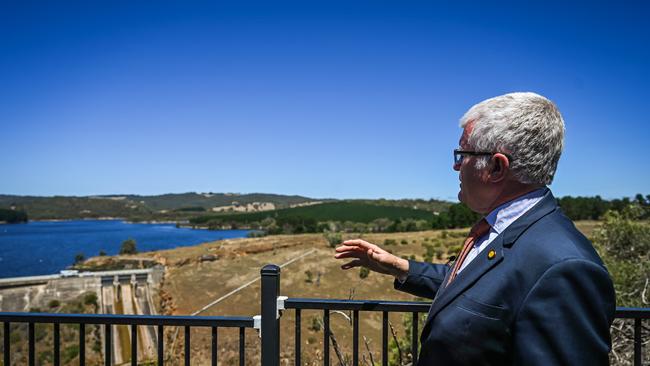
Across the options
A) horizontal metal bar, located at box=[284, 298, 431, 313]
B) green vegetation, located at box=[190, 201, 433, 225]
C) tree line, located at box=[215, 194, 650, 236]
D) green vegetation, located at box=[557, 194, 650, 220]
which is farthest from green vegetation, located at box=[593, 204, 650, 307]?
green vegetation, located at box=[190, 201, 433, 225]

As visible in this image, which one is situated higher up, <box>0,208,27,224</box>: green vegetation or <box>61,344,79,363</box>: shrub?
<box>0,208,27,224</box>: green vegetation

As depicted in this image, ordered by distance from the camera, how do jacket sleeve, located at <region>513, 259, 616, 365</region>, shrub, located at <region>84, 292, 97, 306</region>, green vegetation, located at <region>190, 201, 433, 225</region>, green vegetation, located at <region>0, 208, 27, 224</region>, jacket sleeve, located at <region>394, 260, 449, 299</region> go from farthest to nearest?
green vegetation, located at <region>0, 208, 27, 224</region> → green vegetation, located at <region>190, 201, 433, 225</region> → shrub, located at <region>84, 292, 97, 306</region> → jacket sleeve, located at <region>394, 260, 449, 299</region> → jacket sleeve, located at <region>513, 259, 616, 365</region>

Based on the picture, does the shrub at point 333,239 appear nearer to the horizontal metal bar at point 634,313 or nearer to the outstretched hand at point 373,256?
the horizontal metal bar at point 634,313

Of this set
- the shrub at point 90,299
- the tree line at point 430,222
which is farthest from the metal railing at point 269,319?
the tree line at point 430,222

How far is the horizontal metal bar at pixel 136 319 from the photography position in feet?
7.81

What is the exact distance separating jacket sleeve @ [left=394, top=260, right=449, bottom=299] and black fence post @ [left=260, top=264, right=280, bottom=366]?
2.21 ft

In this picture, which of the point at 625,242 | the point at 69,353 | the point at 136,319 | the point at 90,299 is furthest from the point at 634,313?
the point at 90,299

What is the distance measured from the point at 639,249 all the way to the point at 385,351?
45.2 feet

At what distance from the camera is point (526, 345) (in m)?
1.13

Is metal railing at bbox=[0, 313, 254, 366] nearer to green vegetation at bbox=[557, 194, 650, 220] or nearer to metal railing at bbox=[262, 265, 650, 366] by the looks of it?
metal railing at bbox=[262, 265, 650, 366]

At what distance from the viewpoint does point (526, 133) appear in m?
1.32

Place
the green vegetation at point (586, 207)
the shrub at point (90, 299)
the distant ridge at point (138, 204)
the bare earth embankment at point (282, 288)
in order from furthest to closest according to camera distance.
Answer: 1. the distant ridge at point (138, 204)
2. the green vegetation at point (586, 207)
3. the shrub at point (90, 299)
4. the bare earth embankment at point (282, 288)

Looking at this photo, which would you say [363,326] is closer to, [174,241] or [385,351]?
[385,351]

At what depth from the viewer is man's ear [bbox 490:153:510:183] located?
1.36 m
